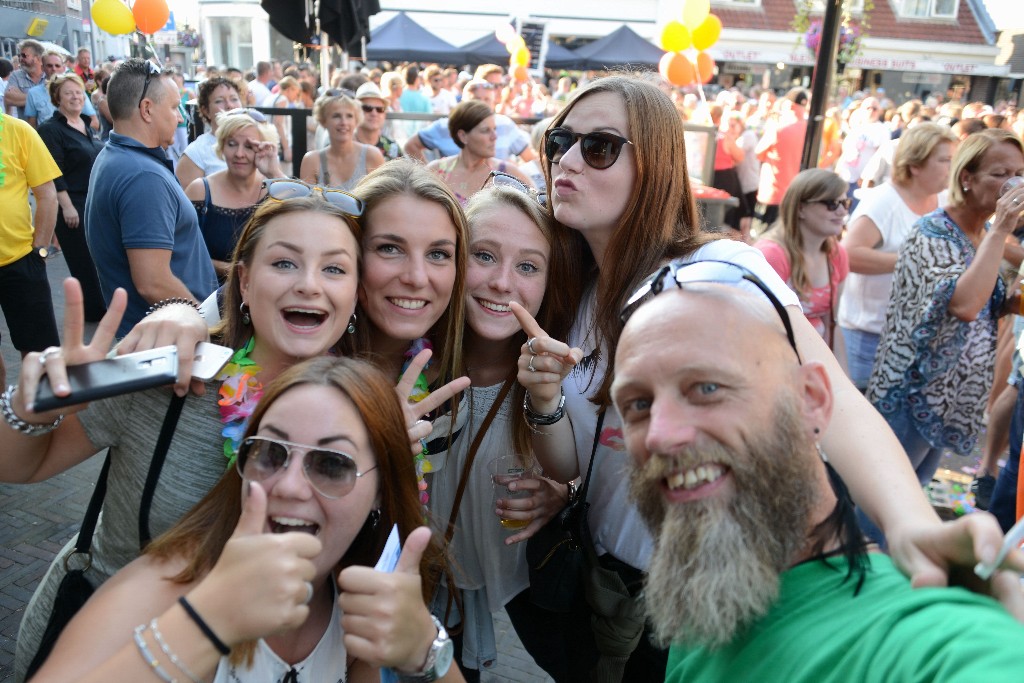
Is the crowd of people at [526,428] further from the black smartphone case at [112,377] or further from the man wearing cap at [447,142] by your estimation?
the man wearing cap at [447,142]

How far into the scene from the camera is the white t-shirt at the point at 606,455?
214cm

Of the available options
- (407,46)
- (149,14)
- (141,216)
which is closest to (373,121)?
(149,14)

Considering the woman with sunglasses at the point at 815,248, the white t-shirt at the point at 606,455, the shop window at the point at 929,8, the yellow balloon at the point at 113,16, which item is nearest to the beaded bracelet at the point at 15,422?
the white t-shirt at the point at 606,455

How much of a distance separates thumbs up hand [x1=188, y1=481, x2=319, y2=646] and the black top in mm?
7321

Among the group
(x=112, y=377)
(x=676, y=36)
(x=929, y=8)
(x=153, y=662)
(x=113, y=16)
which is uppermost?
(x=929, y=8)

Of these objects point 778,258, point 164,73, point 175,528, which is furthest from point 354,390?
point 164,73

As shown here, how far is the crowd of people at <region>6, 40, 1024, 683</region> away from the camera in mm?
1233

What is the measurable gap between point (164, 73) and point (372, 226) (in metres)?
2.95

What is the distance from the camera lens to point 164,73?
14.4ft

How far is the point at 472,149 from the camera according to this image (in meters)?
6.27

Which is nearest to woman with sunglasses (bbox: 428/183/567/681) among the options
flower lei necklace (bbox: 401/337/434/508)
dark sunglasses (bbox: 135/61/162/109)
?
flower lei necklace (bbox: 401/337/434/508)

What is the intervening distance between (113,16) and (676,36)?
7100 millimetres

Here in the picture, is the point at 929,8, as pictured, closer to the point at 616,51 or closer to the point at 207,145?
the point at 616,51

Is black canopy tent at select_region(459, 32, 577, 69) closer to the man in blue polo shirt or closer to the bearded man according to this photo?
the man in blue polo shirt
